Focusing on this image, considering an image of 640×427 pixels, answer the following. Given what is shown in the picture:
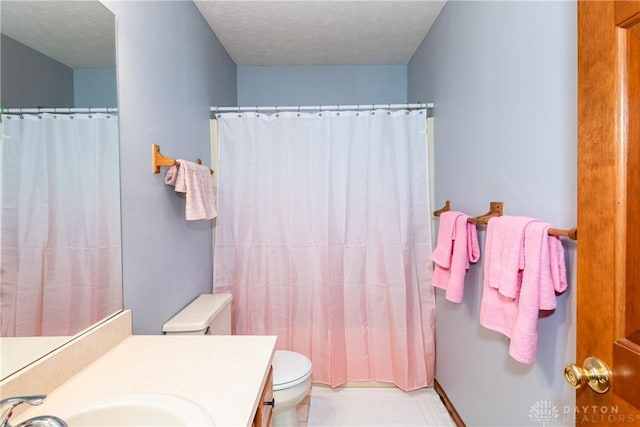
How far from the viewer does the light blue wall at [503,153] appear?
38.4 inches

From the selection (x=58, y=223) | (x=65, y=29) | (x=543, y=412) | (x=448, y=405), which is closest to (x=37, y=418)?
(x=58, y=223)

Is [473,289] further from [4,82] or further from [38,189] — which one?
[4,82]

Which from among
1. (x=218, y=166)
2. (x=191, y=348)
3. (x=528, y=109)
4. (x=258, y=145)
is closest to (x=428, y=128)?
(x=528, y=109)

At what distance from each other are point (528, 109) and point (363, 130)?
1.01 m

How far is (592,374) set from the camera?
0.65 metres

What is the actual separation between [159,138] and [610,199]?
5.06 feet

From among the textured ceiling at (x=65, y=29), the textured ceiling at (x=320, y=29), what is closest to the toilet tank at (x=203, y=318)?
the textured ceiling at (x=65, y=29)

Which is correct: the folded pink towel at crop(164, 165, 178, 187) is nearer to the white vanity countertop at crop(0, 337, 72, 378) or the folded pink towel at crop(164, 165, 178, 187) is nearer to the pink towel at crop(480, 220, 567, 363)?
the white vanity countertop at crop(0, 337, 72, 378)

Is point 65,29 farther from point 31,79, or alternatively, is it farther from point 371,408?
point 371,408

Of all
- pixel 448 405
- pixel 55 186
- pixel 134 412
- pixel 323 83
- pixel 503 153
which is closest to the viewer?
pixel 134 412

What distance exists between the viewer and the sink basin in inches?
28.9

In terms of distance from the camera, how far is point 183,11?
1.64 meters

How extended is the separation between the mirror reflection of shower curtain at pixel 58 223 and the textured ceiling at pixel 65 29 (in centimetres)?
18

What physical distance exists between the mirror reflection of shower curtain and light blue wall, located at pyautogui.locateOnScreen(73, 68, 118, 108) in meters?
0.05
